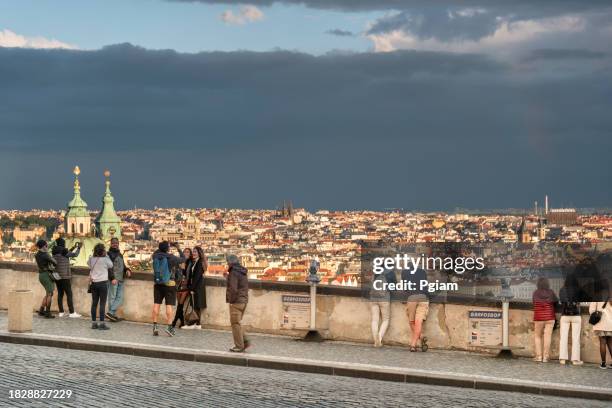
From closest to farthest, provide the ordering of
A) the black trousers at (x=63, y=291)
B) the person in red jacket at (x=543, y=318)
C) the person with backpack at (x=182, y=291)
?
the person in red jacket at (x=543, y=318) → the person with backpack at (x=182, y=291) → the black trousers at (x=63, y=291)

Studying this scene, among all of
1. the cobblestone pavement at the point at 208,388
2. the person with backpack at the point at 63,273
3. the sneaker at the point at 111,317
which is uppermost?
the person with backpack at the point at 63,273

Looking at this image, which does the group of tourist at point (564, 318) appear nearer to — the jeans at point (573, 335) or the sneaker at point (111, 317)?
the jeans at point (573, 335)

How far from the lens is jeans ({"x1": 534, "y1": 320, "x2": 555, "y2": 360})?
774 inches

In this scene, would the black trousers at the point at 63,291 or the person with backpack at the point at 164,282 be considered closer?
the person with backpack at the point at 164,282

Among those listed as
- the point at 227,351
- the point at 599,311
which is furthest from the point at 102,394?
the point at 599,311

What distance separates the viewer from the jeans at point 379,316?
2117 centimetres

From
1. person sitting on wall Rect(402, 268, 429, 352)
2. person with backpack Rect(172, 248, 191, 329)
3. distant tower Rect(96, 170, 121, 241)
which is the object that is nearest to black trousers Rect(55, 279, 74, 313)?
person with backpack Rect(172, 248, 191, 329)

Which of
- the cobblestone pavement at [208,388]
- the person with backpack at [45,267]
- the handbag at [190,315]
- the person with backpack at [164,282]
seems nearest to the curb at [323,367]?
the cobblestone pavement at [208,388]

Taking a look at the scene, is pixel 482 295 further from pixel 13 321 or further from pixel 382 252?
pixel 13 321

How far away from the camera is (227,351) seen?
20.4 metres

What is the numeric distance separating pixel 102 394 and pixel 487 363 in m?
6.63

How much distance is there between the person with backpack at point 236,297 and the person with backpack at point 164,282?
8.55 ft

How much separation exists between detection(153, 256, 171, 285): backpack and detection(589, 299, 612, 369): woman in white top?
7925 millimetres

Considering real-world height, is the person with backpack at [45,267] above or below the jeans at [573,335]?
above
